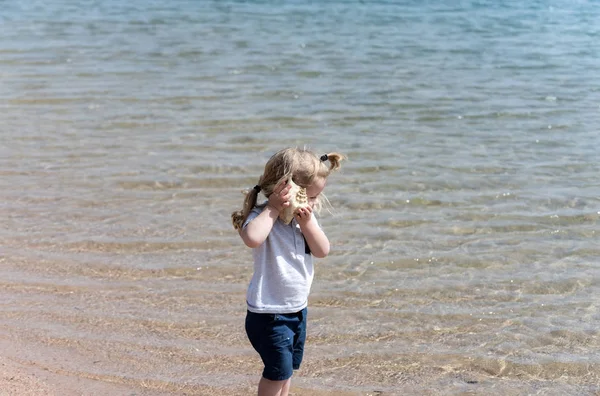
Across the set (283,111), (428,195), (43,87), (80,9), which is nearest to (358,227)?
(428,195)

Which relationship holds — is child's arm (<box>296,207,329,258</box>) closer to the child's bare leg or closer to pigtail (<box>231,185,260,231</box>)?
pigtail (<box>231,185,260,231</box>)

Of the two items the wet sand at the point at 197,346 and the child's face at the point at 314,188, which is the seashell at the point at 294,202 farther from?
the wet sand at the point at 197,346

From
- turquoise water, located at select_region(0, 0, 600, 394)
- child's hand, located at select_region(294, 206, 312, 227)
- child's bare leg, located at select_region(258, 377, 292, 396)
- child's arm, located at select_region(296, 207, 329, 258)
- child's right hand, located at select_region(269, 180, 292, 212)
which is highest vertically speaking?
child's right hand, located at select_region(269, 180, 292, 212)

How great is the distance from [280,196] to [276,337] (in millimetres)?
573

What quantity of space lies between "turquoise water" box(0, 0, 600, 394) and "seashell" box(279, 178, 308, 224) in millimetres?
1174

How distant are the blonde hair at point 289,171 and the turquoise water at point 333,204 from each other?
1.15 m

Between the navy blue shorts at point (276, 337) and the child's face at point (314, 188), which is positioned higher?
the child's face at point (314, 188)

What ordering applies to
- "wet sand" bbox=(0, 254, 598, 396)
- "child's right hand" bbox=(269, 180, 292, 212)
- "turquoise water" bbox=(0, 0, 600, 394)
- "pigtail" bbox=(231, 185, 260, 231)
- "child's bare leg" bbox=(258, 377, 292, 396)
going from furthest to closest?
"turquoise water" bbox=(0, 0, 600, 394)
"wet sand" bbox=(0, 254, 598, 396)
"child's bare leg" bbox=(258, 377, 292, 396)
"pigtail" bbox=(231, 185, 260, 231)
"child's right hand" bbox=(269, 180, 292, 212)

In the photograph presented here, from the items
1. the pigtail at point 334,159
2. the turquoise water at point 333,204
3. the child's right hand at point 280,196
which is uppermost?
the pigtail at point 334,159

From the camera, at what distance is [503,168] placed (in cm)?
771

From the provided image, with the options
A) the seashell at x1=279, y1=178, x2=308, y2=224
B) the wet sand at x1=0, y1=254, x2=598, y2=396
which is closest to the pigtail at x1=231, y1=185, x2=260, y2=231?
the seashell at x1=279, y1=178, x2=308, y2=224

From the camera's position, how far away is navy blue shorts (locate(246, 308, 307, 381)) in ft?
11.3

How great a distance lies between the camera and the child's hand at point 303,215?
10.9 ft

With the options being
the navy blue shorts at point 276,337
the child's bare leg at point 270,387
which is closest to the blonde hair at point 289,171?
the navy blue shorts at point 276,337
